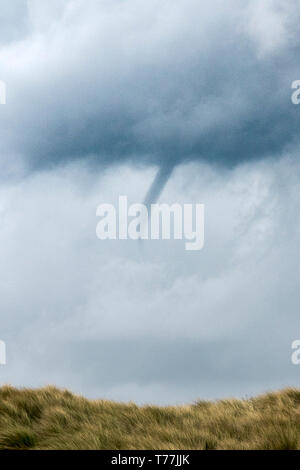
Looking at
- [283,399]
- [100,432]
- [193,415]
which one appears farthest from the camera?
[283,399]

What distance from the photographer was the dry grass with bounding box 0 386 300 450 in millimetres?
9133

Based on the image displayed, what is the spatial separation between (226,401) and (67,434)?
4.87m

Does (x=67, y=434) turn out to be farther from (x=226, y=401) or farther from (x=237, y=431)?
(x=226, y=401)

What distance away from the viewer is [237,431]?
1004cm

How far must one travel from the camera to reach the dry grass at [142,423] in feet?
30.0

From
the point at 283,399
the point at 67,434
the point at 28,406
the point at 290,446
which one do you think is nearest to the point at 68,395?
the point at 28,406

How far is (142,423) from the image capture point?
1067cm
